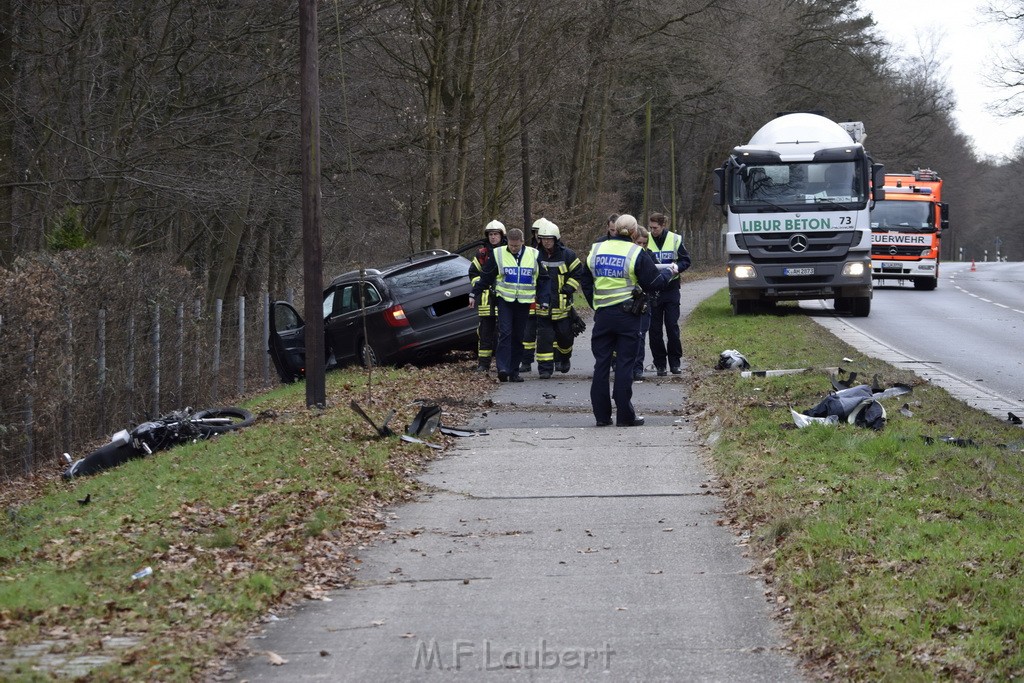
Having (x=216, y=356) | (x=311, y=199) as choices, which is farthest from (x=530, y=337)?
(x=216, y=356)

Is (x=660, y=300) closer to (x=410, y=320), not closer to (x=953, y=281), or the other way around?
(x=410, y=320)

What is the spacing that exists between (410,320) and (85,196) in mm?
6289

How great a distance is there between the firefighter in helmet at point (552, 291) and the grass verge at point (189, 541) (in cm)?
335

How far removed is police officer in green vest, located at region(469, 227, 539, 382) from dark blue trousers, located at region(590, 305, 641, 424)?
304cm

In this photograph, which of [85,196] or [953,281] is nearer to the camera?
[85,196]

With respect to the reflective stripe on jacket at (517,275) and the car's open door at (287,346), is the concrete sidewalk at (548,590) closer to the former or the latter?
the reflective stripe on jacket at (517,275)

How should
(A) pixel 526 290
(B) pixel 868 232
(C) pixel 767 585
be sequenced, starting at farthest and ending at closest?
1. (B) pixel 868 232
2. (A) pixel 526 290
3. (C) pixel 767 585

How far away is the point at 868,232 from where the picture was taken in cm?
2364

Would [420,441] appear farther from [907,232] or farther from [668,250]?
[907,232]

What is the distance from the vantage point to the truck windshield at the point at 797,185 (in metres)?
23.3

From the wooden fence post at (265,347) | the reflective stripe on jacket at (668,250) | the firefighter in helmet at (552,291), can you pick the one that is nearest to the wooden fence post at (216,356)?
the wooden fence post at (265,347)

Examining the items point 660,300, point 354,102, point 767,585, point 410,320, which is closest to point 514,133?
point 354,102

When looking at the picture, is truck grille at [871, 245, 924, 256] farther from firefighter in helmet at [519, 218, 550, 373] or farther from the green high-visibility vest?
the green high-visibility vest

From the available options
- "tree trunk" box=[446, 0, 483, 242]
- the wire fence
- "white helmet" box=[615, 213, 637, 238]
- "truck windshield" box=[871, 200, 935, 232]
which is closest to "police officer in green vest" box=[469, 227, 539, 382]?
"white helmet" box=[615, 213, 637, 238]
